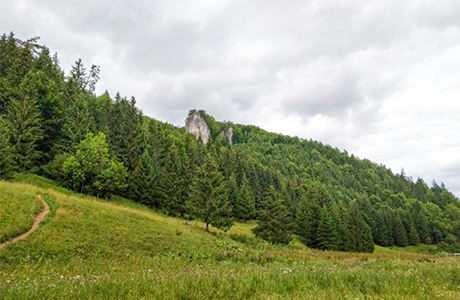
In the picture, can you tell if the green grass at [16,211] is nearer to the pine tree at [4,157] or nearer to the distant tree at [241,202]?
the pine tree at [4,157]

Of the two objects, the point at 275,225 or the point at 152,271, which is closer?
the point at 152,271

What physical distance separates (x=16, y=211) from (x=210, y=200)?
2036cm

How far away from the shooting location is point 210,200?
33.0 m

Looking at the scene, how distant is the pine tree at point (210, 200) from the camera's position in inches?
1284

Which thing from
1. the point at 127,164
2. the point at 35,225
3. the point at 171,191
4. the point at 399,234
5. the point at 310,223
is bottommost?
the point at 35,225

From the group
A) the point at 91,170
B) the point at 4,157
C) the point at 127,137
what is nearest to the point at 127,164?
the point at 127,137

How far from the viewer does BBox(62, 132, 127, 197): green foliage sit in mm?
39791

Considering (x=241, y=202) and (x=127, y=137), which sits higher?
(x=127, y=137)

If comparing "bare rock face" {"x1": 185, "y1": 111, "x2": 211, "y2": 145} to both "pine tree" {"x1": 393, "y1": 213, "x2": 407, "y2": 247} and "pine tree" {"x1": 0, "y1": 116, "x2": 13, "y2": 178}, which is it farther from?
"pine tree" {"x1": 0, "y1": 116, "x2": 13, "y2": 178}

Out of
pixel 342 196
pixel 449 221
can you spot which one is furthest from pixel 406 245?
pixel 342 196

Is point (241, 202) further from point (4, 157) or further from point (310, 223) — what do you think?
point (4, 157)

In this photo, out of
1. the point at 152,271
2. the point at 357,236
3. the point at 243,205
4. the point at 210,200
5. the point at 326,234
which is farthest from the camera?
the point at 243,205

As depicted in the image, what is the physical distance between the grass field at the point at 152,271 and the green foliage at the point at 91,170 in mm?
19569

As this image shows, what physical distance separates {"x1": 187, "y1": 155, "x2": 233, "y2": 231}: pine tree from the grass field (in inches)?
388
